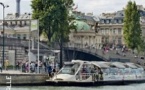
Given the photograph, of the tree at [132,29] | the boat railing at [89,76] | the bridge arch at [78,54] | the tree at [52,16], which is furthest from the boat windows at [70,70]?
the tree at [132,29]

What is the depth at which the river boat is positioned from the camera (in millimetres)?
67125

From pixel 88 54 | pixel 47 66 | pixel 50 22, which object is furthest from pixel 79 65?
pixel 88 54

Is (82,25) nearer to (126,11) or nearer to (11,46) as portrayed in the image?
(126,11)

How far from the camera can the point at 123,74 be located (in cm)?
7806

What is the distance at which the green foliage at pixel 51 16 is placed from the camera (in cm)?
9844

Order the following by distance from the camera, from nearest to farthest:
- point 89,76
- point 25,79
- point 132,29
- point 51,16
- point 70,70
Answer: point 25,79
point 70,70
point 89,76
point 51,16
point 132,29

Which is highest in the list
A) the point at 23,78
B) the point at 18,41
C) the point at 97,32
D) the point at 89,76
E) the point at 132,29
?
the point at 97,32

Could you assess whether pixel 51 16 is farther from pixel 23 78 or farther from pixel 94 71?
pixel 23 78

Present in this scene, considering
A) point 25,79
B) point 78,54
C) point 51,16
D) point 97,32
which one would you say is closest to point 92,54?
point 78,54

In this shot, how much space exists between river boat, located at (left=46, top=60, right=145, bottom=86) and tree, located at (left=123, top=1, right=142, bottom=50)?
38.6 meters

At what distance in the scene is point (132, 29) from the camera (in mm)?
121500

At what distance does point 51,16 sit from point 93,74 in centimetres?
3076

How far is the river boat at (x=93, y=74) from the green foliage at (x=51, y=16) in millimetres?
20434

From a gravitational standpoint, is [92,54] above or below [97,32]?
below
